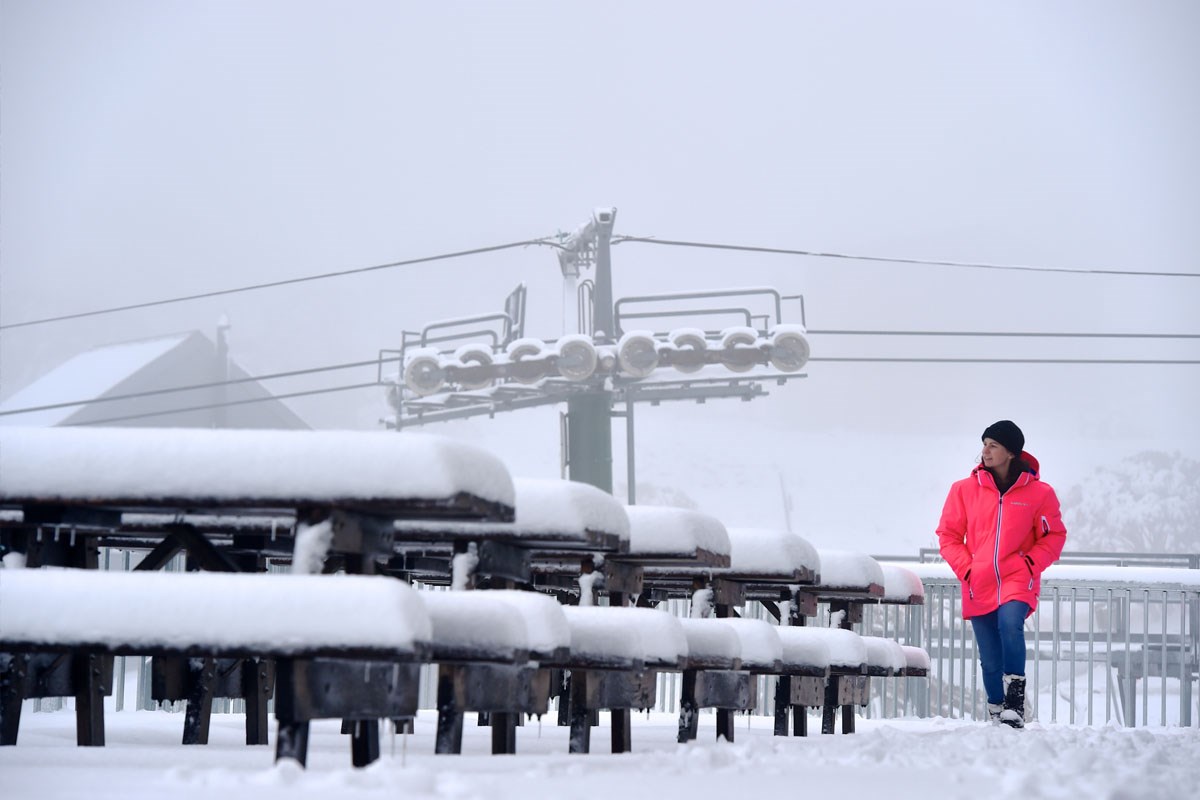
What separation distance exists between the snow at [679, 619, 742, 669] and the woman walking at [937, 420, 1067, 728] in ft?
6.50

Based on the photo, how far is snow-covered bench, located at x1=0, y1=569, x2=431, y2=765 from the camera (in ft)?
9.44

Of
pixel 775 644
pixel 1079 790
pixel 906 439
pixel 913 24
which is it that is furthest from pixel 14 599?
pixel 913 24

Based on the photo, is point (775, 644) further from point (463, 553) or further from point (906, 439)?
point (906, 439)

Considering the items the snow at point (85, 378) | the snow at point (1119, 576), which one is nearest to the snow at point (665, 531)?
the snow at point (1119, 576)

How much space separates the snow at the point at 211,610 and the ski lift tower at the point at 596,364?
21681 mm

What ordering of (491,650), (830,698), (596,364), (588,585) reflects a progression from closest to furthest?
(491,650) → (588,585) → (830,698) → (596,364)

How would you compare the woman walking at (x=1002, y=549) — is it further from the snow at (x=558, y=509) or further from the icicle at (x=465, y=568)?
the icicle at (x=465, y=568)

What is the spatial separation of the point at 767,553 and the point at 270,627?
11.0 ft

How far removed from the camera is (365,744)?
329 centimetres

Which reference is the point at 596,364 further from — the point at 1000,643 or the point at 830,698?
the point at 1000,643

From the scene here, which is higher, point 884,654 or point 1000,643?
point 1000,643

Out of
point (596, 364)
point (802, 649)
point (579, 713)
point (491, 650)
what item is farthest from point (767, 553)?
point (596, 364)

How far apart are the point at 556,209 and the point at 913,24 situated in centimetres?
4686

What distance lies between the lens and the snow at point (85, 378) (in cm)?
5491
